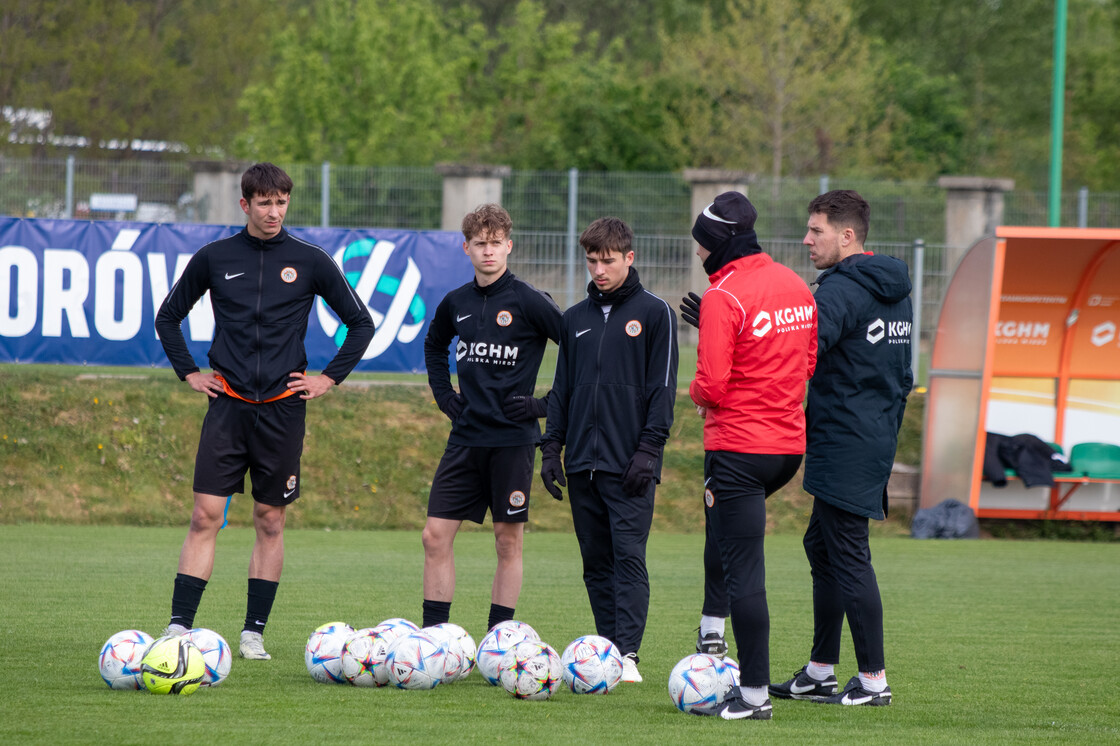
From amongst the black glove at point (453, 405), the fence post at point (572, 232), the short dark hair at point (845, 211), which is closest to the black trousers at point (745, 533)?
the short dark hair at point (845, 211)

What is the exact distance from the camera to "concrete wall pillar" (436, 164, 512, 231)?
18219 mm

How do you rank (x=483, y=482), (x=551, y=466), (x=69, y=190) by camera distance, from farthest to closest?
1. (x=69, y=190)
2. (x=483, y=482)
3. (x=551, y=466)

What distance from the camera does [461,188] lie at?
60.5 feet

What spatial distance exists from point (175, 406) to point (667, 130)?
20815 millimetres

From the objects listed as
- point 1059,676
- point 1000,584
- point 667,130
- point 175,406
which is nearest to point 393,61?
point 667,130

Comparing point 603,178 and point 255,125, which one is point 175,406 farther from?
point 255,125

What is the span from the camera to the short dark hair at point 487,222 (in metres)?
6.23

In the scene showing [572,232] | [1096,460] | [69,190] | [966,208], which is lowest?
[1096,460]

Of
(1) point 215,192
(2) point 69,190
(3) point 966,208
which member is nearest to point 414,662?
(2) point 69,190

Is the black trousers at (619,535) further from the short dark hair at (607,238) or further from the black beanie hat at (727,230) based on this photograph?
the black beanie hat at (727,230)

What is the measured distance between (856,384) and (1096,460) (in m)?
8.89

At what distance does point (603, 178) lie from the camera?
1819 cm

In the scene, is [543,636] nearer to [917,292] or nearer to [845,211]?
[845,211]

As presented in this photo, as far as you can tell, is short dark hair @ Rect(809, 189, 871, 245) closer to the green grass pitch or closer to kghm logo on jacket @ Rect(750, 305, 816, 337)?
kghm logo on jacket @ Rect(750, 305, 816, 337)
